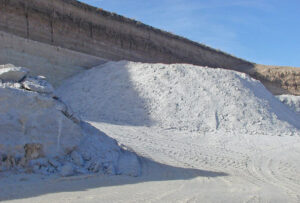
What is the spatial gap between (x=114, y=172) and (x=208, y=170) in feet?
6.58

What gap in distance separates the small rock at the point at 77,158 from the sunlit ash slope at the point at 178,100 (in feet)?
16.1

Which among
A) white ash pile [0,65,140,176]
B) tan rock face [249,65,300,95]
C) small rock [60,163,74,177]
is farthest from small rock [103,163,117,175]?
tan rock face [249,65,300,95]

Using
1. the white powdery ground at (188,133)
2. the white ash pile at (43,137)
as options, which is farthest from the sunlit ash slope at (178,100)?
the white ash pile at (43,137)

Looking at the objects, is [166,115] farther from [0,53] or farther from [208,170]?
[0,53]

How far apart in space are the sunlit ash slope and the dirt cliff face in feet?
9.21

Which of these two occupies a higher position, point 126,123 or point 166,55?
point 166,55

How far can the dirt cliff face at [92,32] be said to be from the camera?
14469mm

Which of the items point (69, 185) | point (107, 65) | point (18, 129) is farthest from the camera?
point (107, 65)

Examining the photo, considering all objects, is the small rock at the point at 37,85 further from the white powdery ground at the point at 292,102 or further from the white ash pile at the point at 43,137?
the white powdery ground at the point at 292,102

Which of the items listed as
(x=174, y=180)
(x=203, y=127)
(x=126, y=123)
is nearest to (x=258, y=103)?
(x=203, y=127)

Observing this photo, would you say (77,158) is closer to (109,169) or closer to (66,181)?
(109,169)

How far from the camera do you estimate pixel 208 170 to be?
261 inches

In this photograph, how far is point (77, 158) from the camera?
524cm

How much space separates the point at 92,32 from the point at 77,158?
41.1ft
